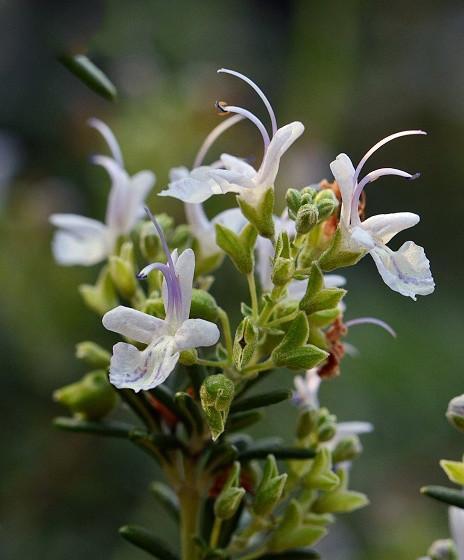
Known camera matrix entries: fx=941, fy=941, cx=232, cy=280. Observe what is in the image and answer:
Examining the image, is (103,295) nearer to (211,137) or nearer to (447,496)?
(211,137)

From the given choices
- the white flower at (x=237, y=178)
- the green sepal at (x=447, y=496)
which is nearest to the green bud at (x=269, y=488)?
the green sepal at (x=447, y=496)

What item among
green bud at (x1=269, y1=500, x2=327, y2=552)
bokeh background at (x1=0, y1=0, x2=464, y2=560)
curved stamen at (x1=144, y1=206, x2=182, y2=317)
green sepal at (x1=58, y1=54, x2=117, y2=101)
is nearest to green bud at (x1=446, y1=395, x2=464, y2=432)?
green bud at (x1=269, y1=500, x2=327, y2=552)

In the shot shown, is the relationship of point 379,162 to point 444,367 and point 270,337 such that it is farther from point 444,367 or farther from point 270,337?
point 270,337

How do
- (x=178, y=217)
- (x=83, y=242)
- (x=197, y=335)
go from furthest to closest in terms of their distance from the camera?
(x=178, y=217) → (x=83, y=242) → (x=197, y=335)

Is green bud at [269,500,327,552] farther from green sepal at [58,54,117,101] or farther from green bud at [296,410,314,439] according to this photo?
green sepal at [58,54,117,101]

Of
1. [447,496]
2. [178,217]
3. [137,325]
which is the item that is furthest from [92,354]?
[178,217]

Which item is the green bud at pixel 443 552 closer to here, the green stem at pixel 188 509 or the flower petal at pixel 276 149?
the green stem at pixel 188 509
